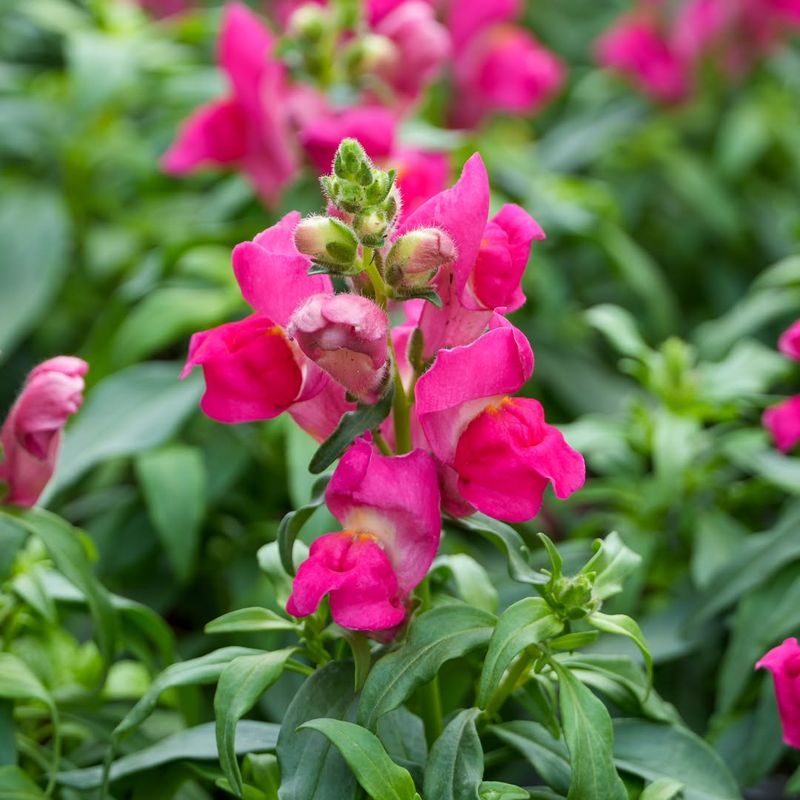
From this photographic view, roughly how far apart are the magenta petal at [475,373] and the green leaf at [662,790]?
276 millimetres

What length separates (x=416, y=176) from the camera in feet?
4.35

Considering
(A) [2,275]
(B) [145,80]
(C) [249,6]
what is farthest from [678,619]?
(C) [249,6]

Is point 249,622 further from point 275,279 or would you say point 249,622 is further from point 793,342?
point 793,342

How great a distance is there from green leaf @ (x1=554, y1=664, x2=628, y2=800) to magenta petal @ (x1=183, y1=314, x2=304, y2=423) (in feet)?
0.81

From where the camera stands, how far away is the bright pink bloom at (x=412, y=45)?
148 cm

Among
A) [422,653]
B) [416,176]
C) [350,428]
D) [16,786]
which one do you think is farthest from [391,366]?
[416,176]

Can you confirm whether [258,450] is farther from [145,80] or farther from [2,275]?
[145,80]

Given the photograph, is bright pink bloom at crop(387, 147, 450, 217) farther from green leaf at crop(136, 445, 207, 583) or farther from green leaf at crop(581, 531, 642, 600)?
green leaf at crop(581, 531, 642, 600)

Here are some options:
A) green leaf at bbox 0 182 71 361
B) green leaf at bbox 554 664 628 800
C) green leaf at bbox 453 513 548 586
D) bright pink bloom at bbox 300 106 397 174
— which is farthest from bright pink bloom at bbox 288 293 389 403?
green leaf at bbox 0 182 71 361

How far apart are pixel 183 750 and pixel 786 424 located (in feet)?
1.81

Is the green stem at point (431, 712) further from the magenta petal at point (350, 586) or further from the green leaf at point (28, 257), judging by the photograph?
the green leaf at point (28, 257)

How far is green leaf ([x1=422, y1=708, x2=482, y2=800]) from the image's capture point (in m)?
0.73

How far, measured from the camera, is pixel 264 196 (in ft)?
4.93

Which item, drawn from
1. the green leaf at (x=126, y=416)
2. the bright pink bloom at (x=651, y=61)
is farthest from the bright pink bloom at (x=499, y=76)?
the green leaf at (x=126, y=416)
